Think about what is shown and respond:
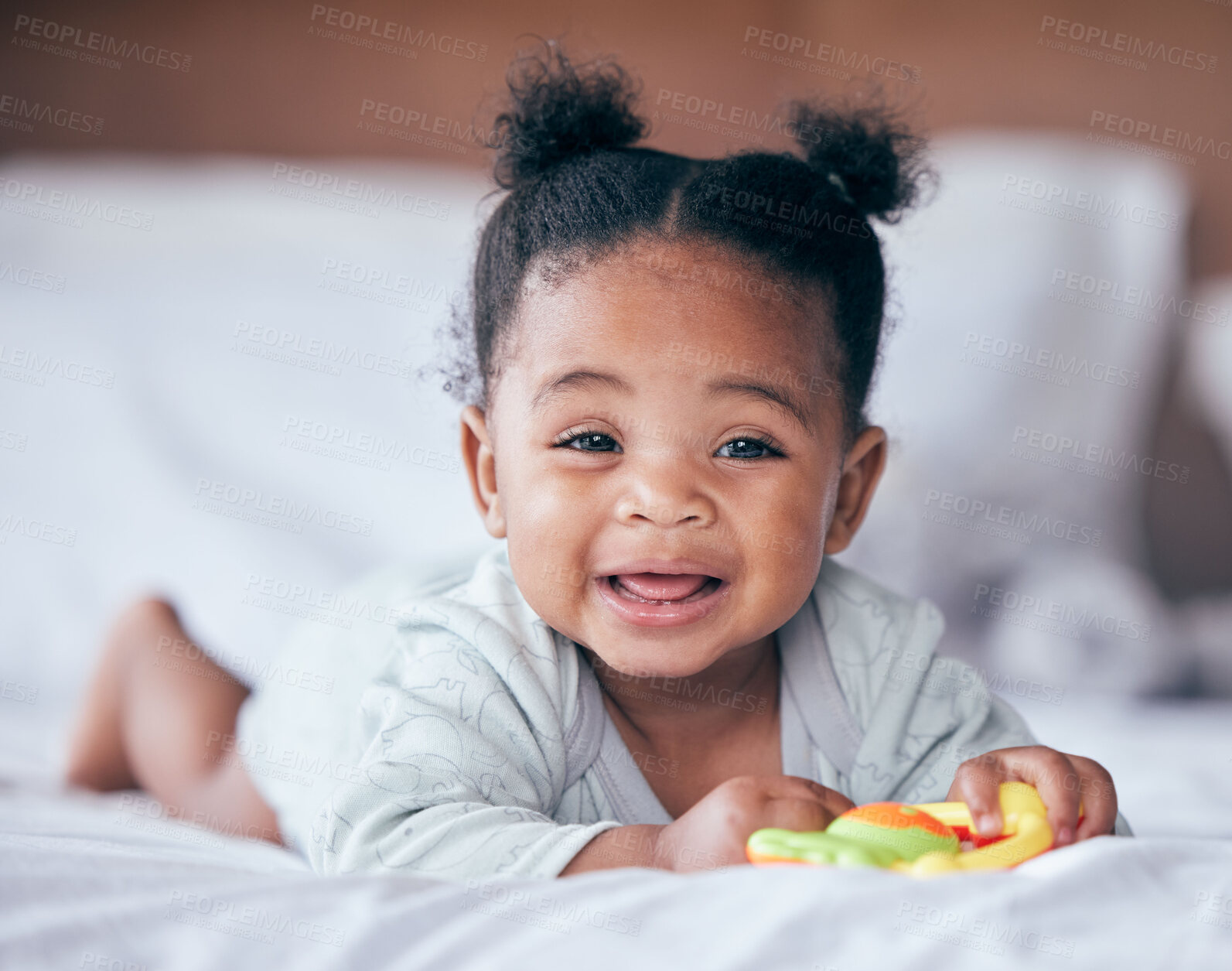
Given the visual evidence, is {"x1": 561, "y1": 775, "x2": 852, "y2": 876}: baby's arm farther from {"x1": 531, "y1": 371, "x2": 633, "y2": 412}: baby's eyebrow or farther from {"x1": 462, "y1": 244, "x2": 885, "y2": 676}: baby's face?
{"x1": 531, "y1": 371, "x2": 633, "y2": 412}: baby's eyebrow

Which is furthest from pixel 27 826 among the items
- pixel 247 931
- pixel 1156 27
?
pixel 1156 27

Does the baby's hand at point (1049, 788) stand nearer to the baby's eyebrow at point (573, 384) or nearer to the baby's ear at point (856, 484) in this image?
the baby's ear at point (856, 484)

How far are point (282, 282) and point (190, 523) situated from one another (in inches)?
18.1

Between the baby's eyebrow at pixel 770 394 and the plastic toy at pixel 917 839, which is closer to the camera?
the plastic toy at pixel 917 839

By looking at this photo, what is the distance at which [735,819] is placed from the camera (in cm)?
78

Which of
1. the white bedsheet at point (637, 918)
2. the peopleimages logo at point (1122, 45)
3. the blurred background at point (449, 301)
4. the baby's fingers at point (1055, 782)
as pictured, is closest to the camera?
the white bedsheet at point (637, 918)

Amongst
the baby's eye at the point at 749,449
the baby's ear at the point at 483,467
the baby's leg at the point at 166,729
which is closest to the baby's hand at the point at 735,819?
the baby's eye at the point at 749,449

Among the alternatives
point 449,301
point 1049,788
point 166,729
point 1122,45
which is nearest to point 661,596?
point 1049,788

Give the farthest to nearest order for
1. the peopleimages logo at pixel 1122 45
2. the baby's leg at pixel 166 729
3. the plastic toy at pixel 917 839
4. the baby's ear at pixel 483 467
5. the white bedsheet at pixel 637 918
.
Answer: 1. the peopleimages logo at pixel 1122 45
2. the baby's leg at pixel 166 729
3. the baby's ear at pixel 483 467
4. the plastic toy at pixel 917 839
5. the white bedsheet at pixel 637 918

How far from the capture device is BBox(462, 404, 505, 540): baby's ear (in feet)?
3.71

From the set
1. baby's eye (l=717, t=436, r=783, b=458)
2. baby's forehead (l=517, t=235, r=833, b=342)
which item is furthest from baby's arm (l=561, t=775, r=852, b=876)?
baby's forehead (l=517, t=235, r=833, b=342)

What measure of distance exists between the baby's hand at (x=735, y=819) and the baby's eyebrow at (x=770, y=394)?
1.07 ft

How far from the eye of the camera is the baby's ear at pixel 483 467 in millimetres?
1130

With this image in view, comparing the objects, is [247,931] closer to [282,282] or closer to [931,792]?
[931,792]
